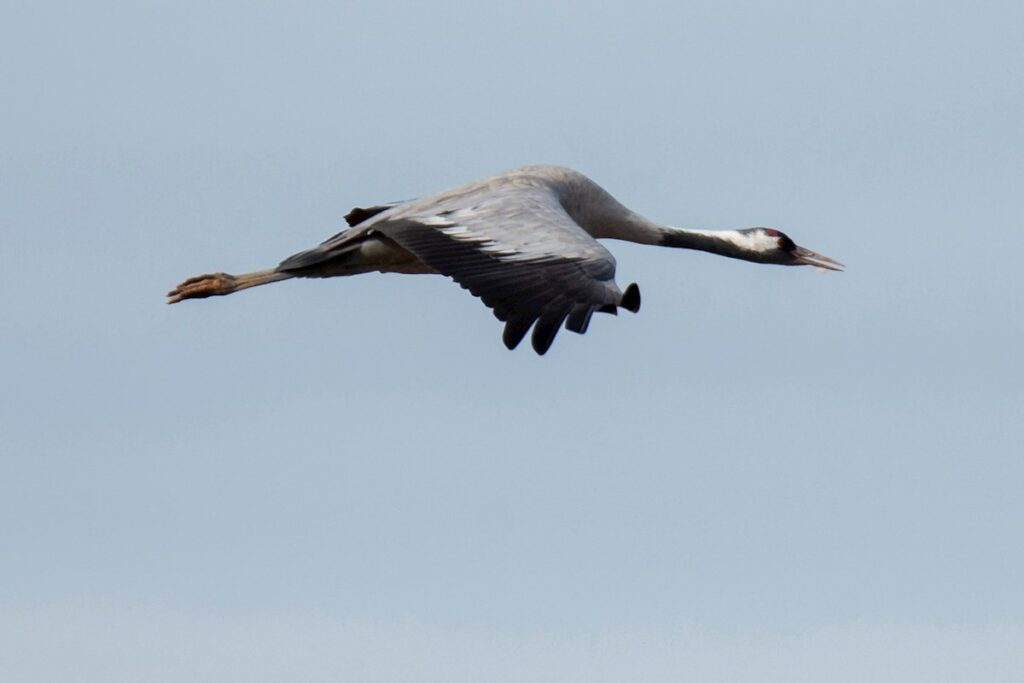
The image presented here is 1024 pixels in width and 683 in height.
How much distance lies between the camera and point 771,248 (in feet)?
65.1

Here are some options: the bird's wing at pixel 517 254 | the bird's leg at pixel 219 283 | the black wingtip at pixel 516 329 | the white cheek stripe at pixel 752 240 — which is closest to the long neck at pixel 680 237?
the white cheek stripe at pixel 752 240

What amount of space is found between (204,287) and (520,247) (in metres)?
4.38

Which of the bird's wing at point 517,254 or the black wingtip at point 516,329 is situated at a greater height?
the bird's wing at point 517,254

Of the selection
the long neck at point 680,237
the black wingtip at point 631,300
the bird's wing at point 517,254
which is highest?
the long neck at point 680,237

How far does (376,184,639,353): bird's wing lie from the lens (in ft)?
44.5

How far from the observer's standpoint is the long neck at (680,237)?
61.2 ft

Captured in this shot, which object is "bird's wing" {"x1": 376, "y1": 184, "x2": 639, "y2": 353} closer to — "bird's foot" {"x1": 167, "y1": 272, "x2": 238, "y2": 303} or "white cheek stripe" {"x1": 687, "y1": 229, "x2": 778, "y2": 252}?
"bird's foot" {"x1": 167, "y1": 272, "x2": 238, "y2": 303}

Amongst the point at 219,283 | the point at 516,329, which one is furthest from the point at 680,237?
the point at 516,329

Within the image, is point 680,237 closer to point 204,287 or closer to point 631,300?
point 204,287

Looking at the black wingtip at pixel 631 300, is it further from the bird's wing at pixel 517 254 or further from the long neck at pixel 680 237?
the long neck at pixel 680 237

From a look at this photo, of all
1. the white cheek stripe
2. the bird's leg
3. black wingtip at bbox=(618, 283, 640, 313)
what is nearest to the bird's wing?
black wingtip at bbox=(618, 283, 640, 313)

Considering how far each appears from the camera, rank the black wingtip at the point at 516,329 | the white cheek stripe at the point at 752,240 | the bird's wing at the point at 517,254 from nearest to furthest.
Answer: the black wingtip at the point at 516,329 < the bird's wing at the point at 517,254 < the white cheek stripe at the point at 752,240

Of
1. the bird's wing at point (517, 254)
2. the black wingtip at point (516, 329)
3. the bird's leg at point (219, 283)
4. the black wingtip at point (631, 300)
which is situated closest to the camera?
the black wingtip at point (631, 300)

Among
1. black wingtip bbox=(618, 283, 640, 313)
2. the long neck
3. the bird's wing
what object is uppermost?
the long neck
